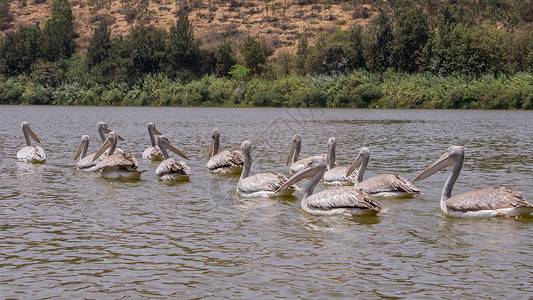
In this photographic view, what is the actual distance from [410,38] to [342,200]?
4872 centimetres

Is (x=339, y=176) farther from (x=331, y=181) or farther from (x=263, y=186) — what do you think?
(x=263, y=186)

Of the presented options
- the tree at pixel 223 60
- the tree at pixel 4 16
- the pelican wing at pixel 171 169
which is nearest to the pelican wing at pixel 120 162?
the pelican wing at pixel 171 169

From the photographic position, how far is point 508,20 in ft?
240

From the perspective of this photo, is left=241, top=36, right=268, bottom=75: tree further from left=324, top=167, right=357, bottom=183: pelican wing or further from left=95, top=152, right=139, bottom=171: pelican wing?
left=324, top=167, right=357, bottom=183: pelican wing

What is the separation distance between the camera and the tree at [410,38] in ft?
180

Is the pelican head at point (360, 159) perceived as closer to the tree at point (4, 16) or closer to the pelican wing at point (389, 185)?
the pelican wing at point (389, 185)

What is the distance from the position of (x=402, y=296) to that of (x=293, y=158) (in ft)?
29.1

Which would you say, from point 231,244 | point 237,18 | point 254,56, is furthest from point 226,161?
point 237,18

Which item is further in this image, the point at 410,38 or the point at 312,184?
the point at 410,38

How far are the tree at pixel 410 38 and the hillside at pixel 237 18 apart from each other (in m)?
21.6

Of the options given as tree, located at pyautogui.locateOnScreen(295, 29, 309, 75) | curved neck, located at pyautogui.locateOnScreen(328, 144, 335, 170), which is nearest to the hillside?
tree, located at pyautogui.locateOnScreen(295, 29, 309, 75)

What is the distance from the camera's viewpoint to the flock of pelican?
339 inches

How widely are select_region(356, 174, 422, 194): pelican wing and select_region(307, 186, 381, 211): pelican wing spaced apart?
1.44 meters

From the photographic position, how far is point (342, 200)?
28.6 ft
